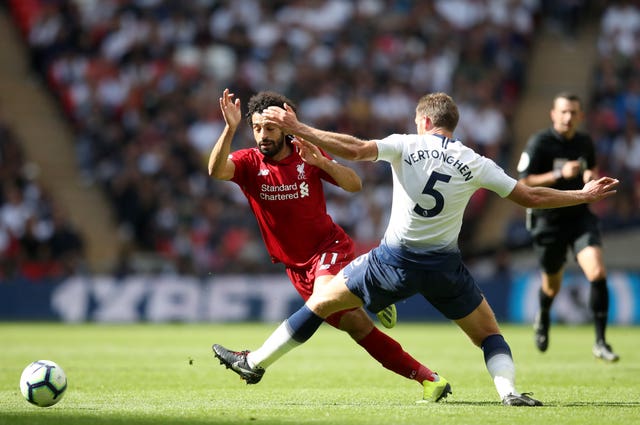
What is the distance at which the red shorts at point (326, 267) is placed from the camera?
845 centimetres

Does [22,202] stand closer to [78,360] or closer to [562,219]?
[78,360]

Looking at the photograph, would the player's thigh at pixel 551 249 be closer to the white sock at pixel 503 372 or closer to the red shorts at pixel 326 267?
the red shorts at pixel 326 267

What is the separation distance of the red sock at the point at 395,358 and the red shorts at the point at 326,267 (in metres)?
0.32

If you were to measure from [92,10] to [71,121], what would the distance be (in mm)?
2687

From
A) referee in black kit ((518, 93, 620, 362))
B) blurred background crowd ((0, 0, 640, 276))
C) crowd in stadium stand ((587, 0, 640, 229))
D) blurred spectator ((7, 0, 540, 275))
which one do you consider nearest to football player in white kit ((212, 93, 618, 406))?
referee in black kit ((518, 93, 620, 362))

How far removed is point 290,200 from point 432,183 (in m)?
1.62

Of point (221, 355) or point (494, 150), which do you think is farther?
point (494, 150)

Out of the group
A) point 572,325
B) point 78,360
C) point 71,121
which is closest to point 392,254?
point 78,360

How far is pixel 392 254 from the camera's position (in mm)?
7500

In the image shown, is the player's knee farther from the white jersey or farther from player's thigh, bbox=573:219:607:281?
player's thigh, bbox=573:219:607:281

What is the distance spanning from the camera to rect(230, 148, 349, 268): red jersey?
8.62 m

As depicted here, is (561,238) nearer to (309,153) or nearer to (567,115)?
(567,115)

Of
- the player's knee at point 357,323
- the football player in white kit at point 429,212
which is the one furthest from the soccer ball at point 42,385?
the player's knee at point 357,323

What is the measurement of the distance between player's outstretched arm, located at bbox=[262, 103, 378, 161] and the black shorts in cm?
531
